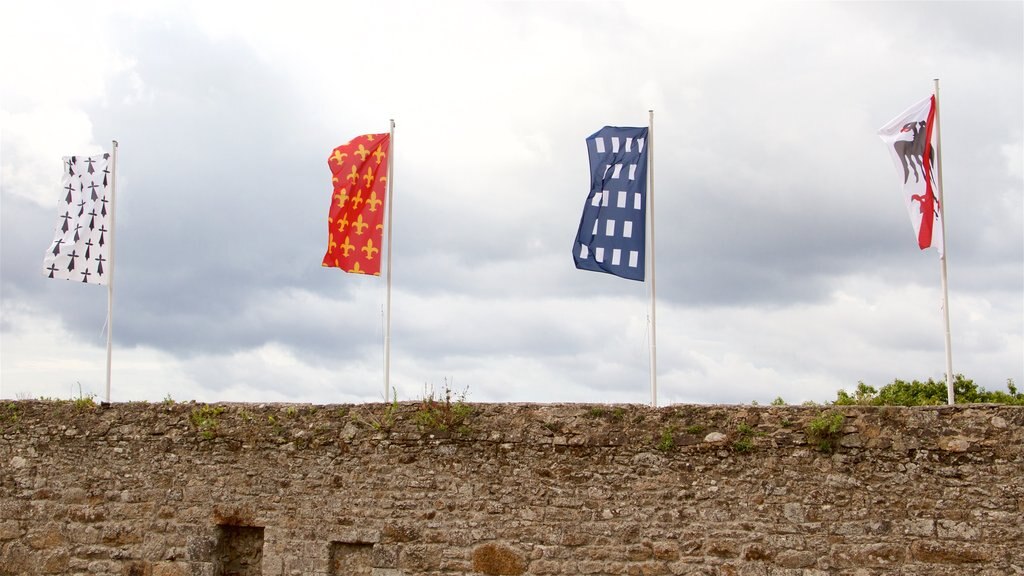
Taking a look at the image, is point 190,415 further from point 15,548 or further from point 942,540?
point 942,540

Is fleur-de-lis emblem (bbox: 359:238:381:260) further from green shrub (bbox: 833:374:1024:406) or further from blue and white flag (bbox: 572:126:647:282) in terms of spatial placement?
green shrub (bbox: 833:374:1024:406)

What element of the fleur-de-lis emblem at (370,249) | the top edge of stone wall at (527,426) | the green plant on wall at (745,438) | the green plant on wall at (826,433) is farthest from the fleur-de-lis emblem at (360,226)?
the green plant on wall at (826,433)

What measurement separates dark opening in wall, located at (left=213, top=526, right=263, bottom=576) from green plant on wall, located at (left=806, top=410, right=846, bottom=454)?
6.49 meters

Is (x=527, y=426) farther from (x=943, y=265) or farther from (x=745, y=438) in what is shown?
(x=943, y=265)

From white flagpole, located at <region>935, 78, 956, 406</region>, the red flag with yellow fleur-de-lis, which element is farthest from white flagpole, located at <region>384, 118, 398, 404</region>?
white flagpole, located at <region>935, 78, 956, 406</region>

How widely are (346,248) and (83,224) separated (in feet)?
12.6

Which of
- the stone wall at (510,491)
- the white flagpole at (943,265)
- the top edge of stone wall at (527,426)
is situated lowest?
the stone wall at (510,491)

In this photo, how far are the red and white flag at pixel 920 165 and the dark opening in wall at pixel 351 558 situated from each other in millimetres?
7579

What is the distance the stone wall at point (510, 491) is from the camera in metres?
11.0

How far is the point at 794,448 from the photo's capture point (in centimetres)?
1128

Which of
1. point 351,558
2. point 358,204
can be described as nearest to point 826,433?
point 351,558

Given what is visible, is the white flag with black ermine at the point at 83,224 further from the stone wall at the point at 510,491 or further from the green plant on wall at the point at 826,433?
the green plant on wall at the point at 826,433

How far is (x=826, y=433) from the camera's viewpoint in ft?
36.9

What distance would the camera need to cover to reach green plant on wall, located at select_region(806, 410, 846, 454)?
11188 mm
